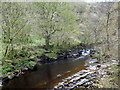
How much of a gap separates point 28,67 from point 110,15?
466 inches

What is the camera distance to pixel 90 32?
23.5 meters

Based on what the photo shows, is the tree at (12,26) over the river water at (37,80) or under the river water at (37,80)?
over

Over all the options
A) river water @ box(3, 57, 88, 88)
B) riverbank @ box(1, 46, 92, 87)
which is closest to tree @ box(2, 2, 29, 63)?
riverbank @ box(1, 46, 92, 87)

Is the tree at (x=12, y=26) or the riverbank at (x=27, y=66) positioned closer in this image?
the riverbank at (x=27, y=66)

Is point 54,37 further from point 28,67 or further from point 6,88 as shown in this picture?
point 6,88

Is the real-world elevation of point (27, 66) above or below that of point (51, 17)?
below

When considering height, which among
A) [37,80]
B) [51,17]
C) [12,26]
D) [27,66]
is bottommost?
[37,80]

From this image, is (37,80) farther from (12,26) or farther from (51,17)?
(51,17)

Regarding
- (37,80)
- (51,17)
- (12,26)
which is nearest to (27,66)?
(37,80)

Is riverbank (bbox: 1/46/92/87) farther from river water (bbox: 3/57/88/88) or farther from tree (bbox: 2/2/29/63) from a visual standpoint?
tree (bbox: 2/2/29/63)

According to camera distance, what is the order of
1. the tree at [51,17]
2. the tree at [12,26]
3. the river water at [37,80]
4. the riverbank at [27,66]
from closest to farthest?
the river water at [37,80], the riverbank at [27,66], the tree at [12,26], the tree at [51,17]

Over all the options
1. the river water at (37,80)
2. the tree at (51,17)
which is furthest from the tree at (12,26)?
the tree at (51,17)

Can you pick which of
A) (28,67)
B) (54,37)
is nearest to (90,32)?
(54,37)

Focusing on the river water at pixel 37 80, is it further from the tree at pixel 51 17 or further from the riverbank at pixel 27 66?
the tree at pixel 51 17
